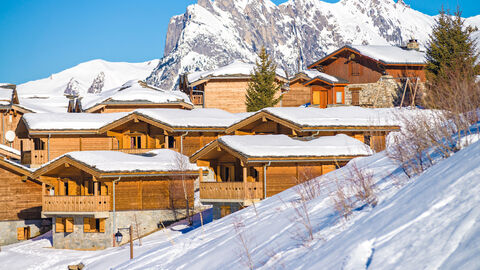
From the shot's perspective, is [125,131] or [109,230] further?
[125,131]

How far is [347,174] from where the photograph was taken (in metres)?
12.0

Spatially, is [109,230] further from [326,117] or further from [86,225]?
[326,117]

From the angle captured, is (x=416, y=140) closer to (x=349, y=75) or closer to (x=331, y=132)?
(x=331, y=132)

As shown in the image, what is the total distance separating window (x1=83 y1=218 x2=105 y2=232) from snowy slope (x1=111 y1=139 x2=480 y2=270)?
70.5 feet

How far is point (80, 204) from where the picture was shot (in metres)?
30.3

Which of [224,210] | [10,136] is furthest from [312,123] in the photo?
[10,136]

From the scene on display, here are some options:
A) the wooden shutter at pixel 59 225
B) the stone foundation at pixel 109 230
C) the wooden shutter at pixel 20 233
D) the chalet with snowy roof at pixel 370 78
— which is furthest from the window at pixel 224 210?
the chalet with snowy roof at pixel 370 78

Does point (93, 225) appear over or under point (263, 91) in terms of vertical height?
under

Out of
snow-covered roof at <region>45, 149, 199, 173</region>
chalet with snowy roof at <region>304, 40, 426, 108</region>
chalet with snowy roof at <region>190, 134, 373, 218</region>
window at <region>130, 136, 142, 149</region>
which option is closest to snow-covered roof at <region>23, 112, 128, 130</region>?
window at <region>130, 136, 142, 149</region>

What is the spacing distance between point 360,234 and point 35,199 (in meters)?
32.9

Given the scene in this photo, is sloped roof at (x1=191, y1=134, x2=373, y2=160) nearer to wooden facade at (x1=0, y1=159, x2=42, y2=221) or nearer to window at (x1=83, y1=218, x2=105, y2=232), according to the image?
window at (x1=83, y1=218, x2=105, y2=232)

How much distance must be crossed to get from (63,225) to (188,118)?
10.4m

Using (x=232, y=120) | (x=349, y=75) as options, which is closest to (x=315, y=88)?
(x=349, y=75)

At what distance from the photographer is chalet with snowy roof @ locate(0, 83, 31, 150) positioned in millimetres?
48188
